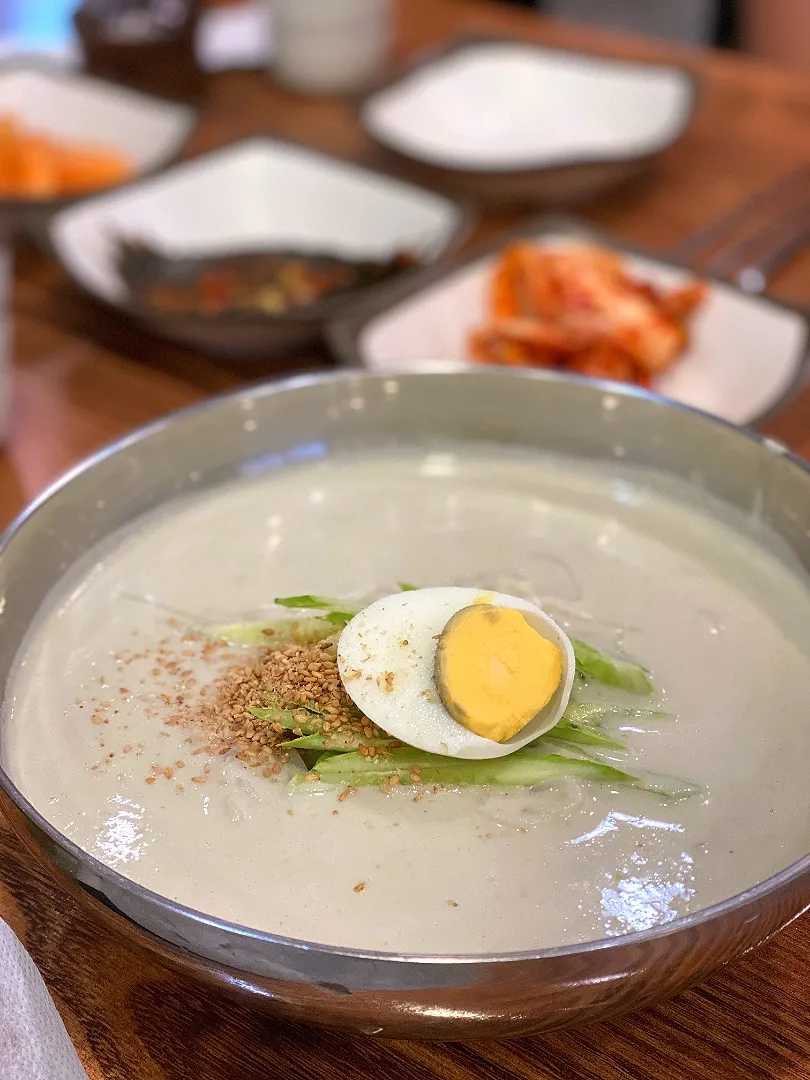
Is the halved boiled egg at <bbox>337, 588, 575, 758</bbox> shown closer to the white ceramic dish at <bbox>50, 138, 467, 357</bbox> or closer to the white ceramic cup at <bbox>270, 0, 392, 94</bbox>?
the white ceramic dish at <bbox>50, 138, 467, 357</bbox>

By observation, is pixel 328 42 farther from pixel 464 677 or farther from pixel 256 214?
pixel 464 677

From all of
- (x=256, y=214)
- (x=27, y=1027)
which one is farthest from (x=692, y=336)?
(x=27, y=1027)

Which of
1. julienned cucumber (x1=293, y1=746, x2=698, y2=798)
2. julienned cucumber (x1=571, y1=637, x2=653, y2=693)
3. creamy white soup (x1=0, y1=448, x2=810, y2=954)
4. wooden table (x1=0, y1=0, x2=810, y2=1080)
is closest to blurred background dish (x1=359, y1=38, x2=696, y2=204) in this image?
wooden table (x1=0, y1=0, x2=810, y2=1080)

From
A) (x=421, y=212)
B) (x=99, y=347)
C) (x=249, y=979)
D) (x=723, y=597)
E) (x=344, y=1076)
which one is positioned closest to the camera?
(x=249, y=979)

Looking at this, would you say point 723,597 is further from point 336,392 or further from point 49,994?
point 49,994

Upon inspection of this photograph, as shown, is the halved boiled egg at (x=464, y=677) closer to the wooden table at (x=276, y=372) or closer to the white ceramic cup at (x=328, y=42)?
the wooden table at (x=276, y=372)

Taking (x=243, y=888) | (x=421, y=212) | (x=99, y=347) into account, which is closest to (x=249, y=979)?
(x=243, y=888)
